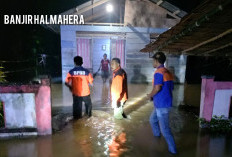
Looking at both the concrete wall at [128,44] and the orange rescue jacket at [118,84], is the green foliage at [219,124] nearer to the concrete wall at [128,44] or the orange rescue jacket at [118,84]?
the orange rescue jacket at [118,84]

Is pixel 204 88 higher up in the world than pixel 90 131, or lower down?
higher up

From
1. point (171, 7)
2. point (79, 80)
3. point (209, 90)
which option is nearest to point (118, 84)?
point (79, 80)

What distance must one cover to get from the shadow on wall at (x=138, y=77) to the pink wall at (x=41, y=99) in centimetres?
816

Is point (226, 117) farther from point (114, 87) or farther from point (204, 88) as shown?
point (114, 87)

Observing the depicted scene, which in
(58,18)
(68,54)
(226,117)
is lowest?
(226,117)

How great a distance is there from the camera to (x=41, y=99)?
3.82 m

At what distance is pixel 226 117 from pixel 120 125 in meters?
2.81

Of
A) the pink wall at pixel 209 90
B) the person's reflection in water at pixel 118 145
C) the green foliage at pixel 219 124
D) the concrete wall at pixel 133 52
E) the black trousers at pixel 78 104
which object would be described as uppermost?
the concrete wall at pixel 133 52

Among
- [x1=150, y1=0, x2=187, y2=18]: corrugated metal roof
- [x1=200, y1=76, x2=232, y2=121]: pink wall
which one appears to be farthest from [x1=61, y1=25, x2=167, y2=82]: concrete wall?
[x1=200, y1=76, x2=232, y2=121]: pink wall

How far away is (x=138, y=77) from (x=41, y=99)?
27.6 feet

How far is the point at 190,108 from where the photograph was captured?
638 centimetres

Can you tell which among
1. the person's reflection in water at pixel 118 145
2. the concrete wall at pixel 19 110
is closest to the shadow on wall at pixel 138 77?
the person's reflection in water at pixel 118 145

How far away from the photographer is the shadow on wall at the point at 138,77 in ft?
37.7

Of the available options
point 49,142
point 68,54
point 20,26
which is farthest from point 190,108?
point 20,26
